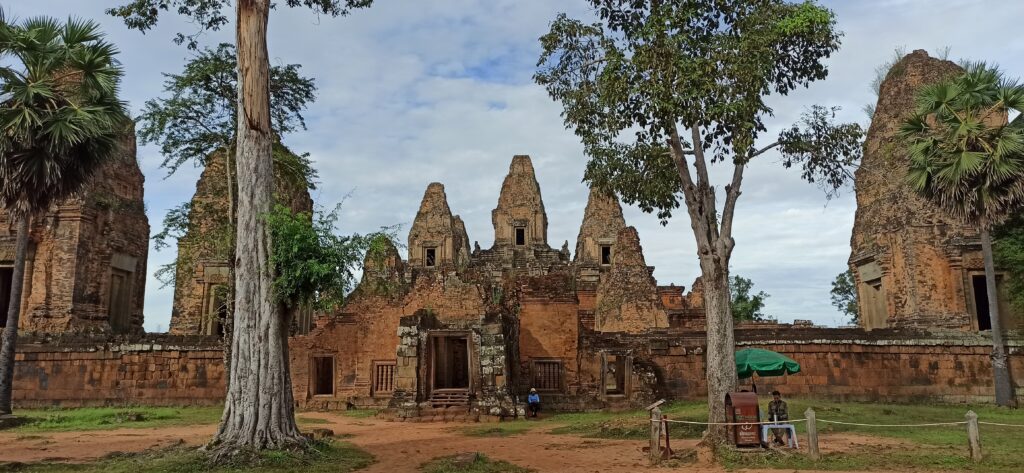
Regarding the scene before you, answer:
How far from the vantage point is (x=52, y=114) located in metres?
12.5

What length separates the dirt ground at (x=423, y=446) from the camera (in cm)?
999

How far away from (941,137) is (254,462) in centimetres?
1568

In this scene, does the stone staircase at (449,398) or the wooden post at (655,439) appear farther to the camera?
the stone staircase at (449,398)

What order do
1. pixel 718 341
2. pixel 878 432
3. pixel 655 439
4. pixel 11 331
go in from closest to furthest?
pixel 655 439 → pixel 718 341 → pixel 878 432 → pixel 11 331

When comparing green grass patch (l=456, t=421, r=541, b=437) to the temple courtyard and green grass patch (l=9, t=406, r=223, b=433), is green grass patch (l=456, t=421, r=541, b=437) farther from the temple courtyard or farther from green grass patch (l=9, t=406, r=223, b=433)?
green grass patch (l=9, t=406, r=223, b=433)

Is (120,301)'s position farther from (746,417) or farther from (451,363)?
(746,417)

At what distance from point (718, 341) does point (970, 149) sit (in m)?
9.34

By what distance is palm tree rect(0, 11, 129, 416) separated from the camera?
12320 mm

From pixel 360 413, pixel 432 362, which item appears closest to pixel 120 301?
pixel 360 413

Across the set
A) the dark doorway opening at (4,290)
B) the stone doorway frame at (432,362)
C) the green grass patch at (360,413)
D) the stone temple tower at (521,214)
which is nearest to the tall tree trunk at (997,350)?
the stone doorway frame at (432,362)

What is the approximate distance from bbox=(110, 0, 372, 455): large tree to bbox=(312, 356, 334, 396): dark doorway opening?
1072 centimetres

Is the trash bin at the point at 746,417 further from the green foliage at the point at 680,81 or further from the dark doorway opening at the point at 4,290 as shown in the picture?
the dark doorway opening at the point at 4,290

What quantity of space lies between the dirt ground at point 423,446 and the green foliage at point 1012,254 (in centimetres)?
964

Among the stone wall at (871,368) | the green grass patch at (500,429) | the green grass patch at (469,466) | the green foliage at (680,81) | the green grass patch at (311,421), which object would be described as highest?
the green foliage at (680,81)
